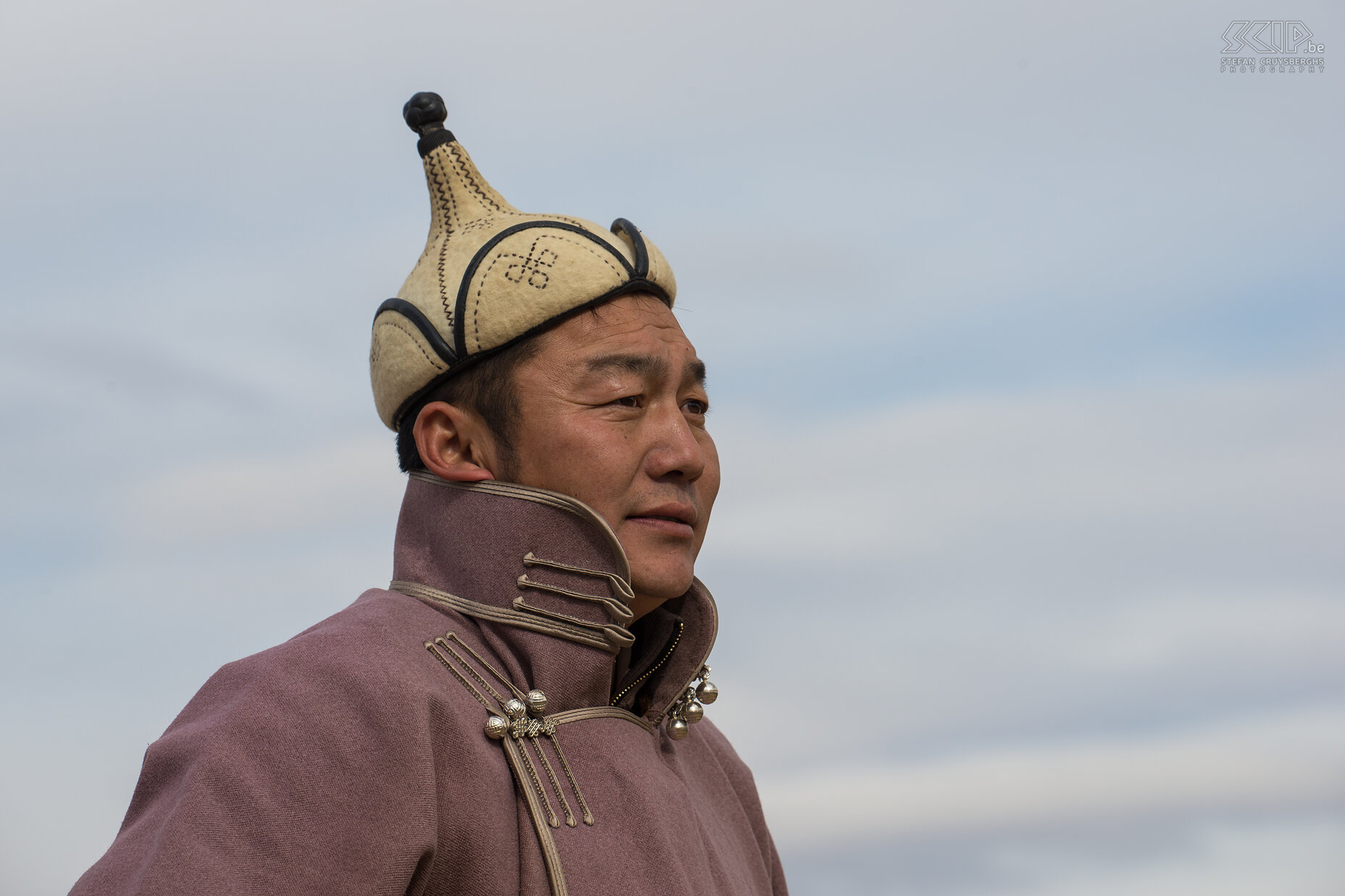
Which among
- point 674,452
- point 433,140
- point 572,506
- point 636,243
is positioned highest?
point 433,140

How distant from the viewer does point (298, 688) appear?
3227 mm

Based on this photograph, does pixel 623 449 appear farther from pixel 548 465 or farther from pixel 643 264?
pixel 643 264

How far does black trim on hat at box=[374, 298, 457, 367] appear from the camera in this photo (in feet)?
13.0

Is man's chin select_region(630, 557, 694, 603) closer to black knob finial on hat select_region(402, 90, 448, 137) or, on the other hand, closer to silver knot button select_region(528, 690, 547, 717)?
silver knot button select_region(528, 690, 547, 717)

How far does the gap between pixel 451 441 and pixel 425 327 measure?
13.7 inches

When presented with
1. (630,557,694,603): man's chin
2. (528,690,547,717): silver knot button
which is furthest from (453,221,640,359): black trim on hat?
(528,690,547,717): silver knot button

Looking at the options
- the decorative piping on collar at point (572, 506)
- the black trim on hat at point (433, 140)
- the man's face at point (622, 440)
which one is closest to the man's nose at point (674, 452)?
the man's face at point (622, 440)


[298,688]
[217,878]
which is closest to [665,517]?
[298,688]

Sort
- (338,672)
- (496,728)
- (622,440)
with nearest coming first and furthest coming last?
(338,672) < (496,728) < (622,440)

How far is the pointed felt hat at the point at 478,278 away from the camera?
393 centimetres

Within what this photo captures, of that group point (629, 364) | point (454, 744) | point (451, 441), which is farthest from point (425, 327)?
point (454, 744)

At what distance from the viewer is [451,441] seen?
393cm

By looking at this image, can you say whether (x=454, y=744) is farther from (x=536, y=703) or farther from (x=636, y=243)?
(x=636, y=243)

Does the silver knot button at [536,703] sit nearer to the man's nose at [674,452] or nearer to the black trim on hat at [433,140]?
the man's nose at [674,452]
